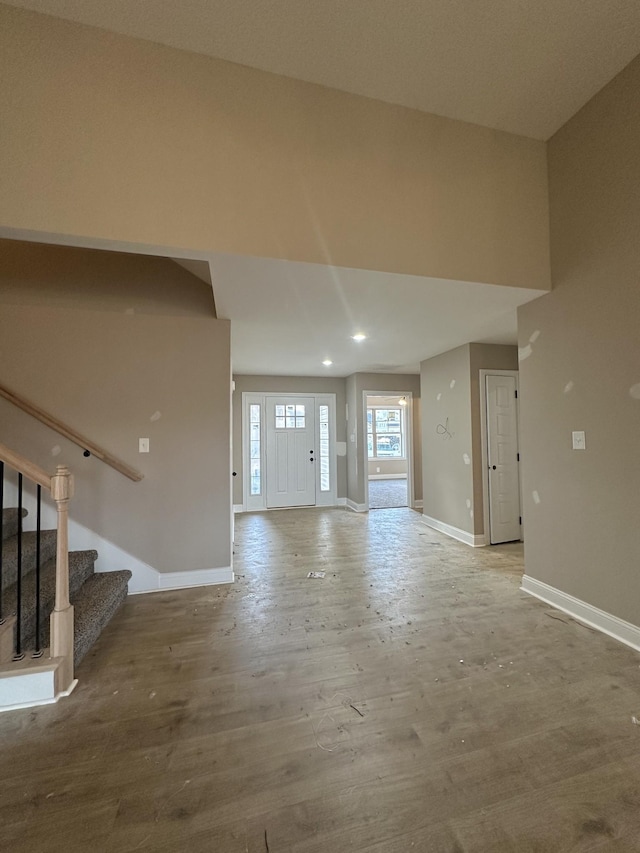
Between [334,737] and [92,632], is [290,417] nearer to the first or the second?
[92,632]

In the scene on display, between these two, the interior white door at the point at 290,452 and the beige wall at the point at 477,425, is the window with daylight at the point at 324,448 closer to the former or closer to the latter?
the interior white door at the point at 290,452

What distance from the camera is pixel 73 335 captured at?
2818 mm

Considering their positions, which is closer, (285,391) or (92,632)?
(92,632)

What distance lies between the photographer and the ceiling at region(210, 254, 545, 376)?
2342 mm

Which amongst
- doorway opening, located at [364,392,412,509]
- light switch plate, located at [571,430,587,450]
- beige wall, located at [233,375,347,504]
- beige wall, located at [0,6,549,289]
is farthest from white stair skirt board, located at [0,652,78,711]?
doorway opening, located at [364,392,412,509]

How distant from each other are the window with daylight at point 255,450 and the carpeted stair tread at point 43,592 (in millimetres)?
3517

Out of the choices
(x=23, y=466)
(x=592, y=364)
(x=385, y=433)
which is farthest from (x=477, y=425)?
(x=385, y=433)

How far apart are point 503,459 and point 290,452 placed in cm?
345

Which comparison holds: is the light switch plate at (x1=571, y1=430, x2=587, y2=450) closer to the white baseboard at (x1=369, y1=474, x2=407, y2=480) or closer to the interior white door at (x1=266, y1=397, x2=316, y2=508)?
the interior white door at (x1=266, y1=397, x2=316, y2=508)

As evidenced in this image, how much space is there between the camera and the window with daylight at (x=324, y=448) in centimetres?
648

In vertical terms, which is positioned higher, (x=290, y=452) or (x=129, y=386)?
(x=129, y=386)

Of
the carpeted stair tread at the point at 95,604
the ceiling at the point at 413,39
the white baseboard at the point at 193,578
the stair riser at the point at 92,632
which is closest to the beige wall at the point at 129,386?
the white baseboard at the point at 193,578

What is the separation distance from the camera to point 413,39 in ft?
6.41

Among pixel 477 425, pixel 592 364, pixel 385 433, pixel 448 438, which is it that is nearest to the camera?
pixel 592 364
